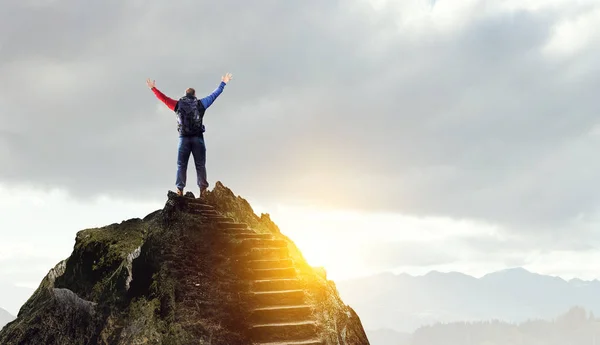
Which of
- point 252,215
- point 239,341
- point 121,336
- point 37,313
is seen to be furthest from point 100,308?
point 252,215

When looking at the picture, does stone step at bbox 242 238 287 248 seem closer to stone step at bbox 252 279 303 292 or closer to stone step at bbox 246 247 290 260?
stone step at bbox 246 247 290 260

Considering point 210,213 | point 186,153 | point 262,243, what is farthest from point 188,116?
point 262,243

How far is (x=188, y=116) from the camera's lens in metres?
19.1

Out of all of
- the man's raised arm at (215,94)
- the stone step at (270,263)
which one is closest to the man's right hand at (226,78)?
the man's raised arm at (215,94)

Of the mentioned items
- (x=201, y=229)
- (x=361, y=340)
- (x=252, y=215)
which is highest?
(x=252, y=215)

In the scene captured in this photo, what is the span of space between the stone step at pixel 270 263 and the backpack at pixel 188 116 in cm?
596

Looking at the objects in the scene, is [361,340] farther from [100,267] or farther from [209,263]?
[100,267]

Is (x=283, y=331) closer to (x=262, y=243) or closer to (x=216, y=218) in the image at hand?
(x=262, y=243)

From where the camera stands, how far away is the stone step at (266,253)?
17.0 meters

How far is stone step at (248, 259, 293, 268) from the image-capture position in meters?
16.9

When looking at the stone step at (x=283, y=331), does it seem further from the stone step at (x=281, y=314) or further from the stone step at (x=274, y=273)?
the stone step at (x=274, y=273)

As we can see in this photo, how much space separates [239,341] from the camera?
14.4 m

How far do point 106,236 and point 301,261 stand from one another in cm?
782

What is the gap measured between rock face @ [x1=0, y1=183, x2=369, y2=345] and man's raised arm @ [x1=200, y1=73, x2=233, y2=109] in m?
4.09
